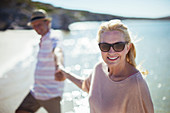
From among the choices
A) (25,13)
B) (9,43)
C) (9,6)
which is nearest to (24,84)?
(9,6)

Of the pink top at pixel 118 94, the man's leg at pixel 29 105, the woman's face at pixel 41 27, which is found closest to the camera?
the pink top at pixel 118 94

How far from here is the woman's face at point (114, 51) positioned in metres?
0.83

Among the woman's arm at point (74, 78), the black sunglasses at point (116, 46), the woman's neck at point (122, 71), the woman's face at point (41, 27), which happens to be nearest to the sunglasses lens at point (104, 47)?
the black sunglasses at point (116, 46)

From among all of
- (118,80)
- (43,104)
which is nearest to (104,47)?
(118,80)

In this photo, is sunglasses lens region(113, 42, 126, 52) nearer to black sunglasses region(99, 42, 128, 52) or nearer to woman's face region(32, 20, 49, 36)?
black sunglasses region(99, 42, 128, 52)

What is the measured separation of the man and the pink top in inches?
20.1

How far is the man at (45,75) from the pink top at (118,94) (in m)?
0.51

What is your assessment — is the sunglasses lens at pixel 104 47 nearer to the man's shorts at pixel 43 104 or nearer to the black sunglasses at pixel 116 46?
the black sunglasses at pixel 116 46

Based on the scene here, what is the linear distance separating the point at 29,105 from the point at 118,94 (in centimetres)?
88

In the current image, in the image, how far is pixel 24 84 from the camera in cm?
307

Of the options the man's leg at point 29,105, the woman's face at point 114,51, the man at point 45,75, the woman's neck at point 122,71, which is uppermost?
the woman's face at point 114,51

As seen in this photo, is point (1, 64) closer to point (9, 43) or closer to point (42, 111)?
point (9, 43)

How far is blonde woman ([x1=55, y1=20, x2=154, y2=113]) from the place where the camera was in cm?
78

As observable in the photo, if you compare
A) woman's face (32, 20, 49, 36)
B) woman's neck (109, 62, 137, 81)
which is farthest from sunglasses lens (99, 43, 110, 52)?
woman's face (32, 20, 49, 36)
